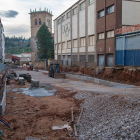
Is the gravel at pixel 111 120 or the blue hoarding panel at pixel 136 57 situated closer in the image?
the gravel at pixel 111 120

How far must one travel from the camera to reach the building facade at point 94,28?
2484 cm

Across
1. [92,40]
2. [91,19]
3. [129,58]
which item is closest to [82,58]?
[92,40]

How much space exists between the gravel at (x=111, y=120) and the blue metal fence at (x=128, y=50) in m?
13.2

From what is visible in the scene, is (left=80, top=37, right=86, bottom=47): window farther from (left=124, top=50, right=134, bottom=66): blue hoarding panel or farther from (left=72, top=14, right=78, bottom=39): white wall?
(left=124, top=50, right=134, bottom=66): blue hoarding panel

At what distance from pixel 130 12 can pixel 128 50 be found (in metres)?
6.81

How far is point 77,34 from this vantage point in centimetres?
3728

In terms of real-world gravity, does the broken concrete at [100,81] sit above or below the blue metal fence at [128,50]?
below

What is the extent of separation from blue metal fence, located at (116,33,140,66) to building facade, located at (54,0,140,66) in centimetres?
114

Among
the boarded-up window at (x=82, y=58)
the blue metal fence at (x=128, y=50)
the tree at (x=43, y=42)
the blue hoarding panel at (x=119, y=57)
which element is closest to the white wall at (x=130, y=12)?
the blue metal fence at (x=128, y=50)

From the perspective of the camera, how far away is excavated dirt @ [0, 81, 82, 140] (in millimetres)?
6871

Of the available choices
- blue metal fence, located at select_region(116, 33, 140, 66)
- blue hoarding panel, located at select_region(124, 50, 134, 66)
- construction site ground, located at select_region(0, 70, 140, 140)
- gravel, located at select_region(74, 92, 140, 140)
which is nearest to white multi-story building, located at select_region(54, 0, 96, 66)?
blue metal fence, located at select_region(116, 33, 140, 66)

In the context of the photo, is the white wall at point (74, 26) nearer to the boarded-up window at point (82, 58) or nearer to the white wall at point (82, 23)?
the white wall at point (82, 23)

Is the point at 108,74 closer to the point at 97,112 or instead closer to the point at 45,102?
the point at 45,102

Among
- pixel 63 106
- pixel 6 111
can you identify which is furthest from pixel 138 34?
pixel 6 111
